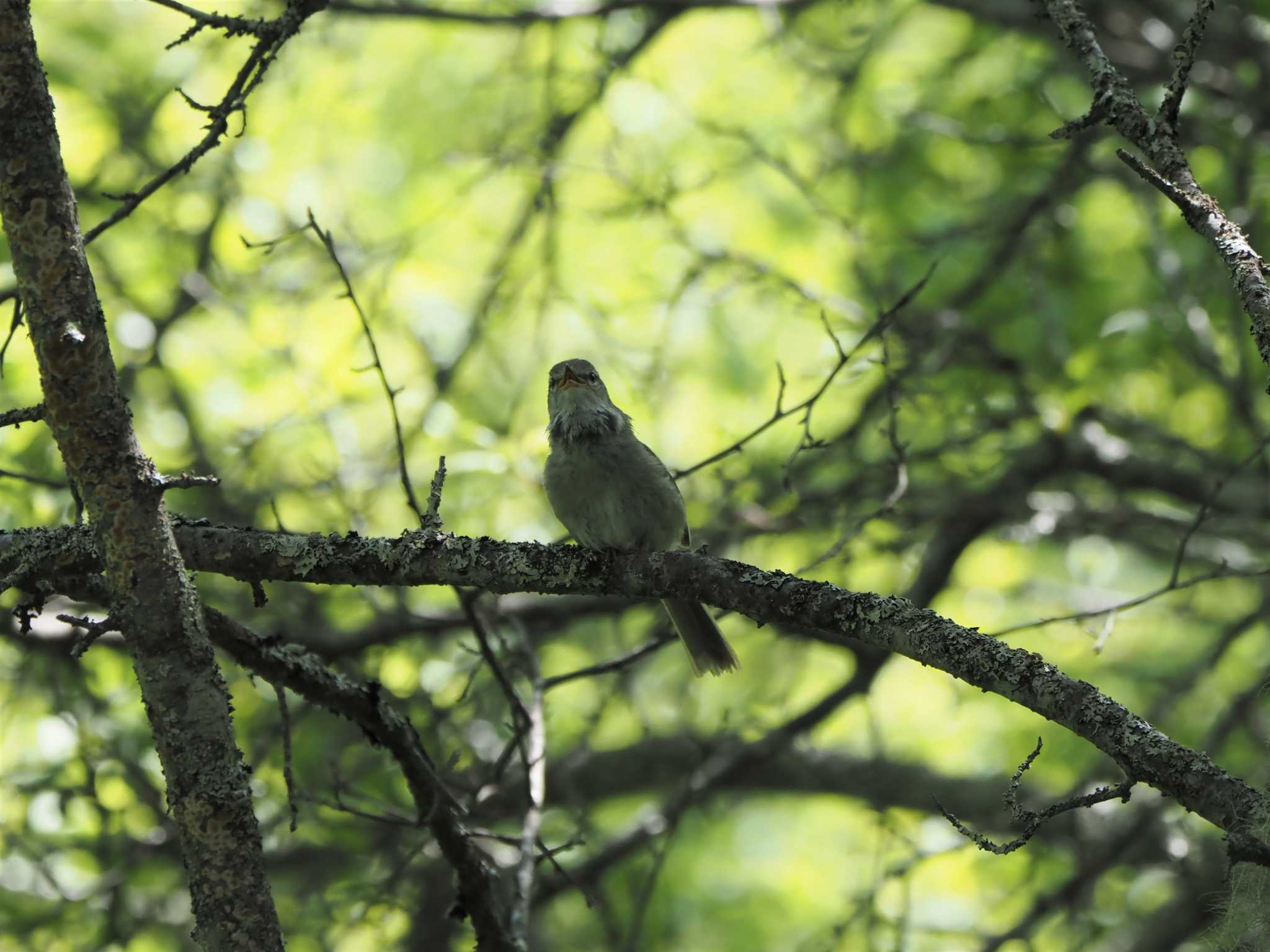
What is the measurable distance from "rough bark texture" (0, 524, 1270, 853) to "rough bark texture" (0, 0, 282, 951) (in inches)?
15.6

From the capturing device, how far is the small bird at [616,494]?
15.9 ft

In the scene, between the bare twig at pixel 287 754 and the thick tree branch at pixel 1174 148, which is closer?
the thick tree branch at pixel 1174 148

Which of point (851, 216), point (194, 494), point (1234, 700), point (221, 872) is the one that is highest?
point (851, 216)

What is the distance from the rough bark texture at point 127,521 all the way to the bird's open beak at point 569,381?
103 inches

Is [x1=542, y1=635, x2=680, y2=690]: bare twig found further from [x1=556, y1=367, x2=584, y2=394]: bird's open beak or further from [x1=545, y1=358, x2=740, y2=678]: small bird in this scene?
[x1=556, y1=367, x2=584, y2=394]: bird's open beak

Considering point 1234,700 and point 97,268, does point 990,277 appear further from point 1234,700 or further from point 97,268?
point 97,268

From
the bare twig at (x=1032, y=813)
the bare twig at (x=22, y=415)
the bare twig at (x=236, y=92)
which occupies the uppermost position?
the bare twig at (x=236, y=92)

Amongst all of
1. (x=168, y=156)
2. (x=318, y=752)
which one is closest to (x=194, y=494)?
(x=318, y=752)

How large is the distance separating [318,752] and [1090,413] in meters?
4.22

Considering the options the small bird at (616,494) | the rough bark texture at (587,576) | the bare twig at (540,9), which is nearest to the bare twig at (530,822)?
the small bird at (616,494)


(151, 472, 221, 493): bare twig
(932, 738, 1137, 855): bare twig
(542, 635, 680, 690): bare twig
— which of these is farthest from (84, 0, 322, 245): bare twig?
(932, 738, 1137, 855): bare twig

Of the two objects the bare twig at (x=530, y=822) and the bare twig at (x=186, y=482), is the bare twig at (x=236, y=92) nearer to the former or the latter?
the bare twig at (x=186, y=482)

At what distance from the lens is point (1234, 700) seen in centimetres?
554

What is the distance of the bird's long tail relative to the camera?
5160 mm
